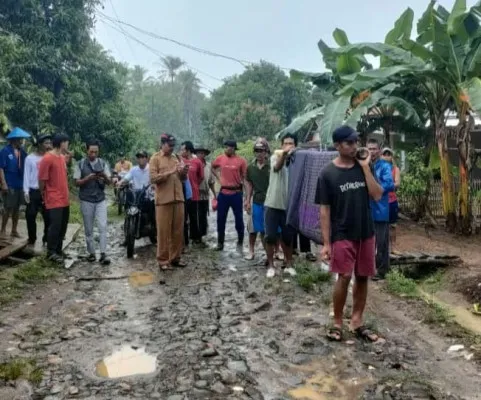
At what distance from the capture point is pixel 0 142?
1077 centimetres

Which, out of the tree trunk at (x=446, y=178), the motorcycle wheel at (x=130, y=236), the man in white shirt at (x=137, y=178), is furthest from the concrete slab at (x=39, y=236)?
the tree trunk at (x=446, y=178)

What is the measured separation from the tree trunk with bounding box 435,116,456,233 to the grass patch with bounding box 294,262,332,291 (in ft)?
14.6

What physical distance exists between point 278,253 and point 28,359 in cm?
454

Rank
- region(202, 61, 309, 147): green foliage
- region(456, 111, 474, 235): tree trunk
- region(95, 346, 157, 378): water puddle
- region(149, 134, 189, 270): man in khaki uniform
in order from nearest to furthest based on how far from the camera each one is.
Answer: region(95, 346, 157, 378): water puddle < region(149, 134, 189, 270): man in khaki uniform < region(456, 111, 474, 235): tree trunk < region(202, 61, 309, 147): green foliage

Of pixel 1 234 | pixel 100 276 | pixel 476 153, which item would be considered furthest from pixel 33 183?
pixel 476 153

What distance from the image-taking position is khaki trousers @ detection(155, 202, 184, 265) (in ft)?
23.7

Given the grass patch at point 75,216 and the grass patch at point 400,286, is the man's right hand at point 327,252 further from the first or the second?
the grass patch at point 75,216

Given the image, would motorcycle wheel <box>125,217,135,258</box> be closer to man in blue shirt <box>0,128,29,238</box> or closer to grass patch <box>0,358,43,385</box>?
man in blue shirt <box>0,128,29,238</box>

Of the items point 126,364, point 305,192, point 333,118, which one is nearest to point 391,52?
point 333,118

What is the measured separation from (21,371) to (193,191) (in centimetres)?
553

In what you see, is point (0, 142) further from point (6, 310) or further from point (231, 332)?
point (231, 332)

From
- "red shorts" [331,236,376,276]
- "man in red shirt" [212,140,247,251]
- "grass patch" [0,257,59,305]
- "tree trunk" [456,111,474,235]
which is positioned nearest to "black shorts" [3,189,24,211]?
"grass patch" [0,257,59,305]

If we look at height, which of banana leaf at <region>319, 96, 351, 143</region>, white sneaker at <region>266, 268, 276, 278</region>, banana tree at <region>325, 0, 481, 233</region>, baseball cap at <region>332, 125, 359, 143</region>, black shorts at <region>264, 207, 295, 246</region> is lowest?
white sneaker at <region>266, 268, 276, 278</region>

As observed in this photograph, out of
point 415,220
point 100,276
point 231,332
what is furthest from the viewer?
point 415,220
